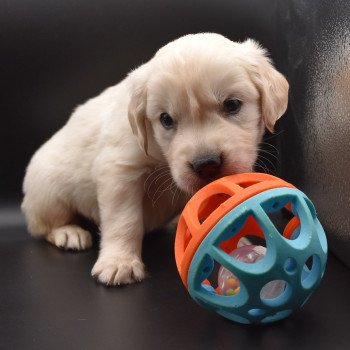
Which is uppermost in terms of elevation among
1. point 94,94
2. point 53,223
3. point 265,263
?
point 265,263

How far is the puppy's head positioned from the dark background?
365 millimetres

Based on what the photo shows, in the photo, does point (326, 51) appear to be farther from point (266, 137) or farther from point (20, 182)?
point (20, 182)

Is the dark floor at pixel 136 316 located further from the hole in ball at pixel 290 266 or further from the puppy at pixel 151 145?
the hole in ball at pixel 290 266

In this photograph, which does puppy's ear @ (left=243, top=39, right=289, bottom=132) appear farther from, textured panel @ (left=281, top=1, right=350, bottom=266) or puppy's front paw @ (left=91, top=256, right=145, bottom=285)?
puppy's front paw @ (left=91, top=256, right=145, bottom=285)

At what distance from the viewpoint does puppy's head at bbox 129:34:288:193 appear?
2.29 metres

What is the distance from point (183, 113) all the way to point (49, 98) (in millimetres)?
1692

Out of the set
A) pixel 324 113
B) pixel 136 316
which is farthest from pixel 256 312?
pixel 324 113

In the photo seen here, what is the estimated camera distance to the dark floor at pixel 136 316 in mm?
1994

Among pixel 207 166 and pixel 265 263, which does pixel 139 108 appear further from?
pixel 265 263

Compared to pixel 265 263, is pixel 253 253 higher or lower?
lower

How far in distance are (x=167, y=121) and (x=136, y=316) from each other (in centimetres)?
81

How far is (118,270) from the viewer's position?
2.54m

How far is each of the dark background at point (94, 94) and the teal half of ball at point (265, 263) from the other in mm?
127

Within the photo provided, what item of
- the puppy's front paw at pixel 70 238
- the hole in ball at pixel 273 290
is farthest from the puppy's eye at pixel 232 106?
the puppy's front paw at pixel 70 238
